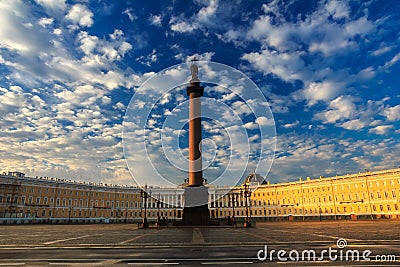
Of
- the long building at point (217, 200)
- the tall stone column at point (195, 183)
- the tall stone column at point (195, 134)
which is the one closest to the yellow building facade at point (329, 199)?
the long building at point (217, 200)

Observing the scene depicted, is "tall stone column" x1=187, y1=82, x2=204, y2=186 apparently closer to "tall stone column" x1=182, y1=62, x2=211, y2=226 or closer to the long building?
"tall stone column" x1=182, y1=62, x2=211, y2=226

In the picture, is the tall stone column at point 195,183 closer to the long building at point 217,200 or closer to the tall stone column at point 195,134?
the tall stone column at point 195,134

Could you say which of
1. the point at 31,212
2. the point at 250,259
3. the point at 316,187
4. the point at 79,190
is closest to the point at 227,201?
the point at 316,187

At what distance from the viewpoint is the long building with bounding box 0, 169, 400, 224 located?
252 ft

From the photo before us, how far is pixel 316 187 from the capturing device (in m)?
95.2

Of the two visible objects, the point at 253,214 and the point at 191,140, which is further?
the point at 253,214

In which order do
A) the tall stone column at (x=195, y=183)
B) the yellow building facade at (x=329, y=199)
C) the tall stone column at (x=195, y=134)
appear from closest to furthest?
the tall stone column at (x=195, y=183), the tall stone column at (x=195, y=134), the yellow building facade at (x=329, y=199)

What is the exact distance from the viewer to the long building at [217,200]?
7675 cm

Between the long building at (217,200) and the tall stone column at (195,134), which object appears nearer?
the tall stone column at (195,134)

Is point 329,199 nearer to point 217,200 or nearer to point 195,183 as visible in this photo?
point 217,200

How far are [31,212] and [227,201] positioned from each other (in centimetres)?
6971

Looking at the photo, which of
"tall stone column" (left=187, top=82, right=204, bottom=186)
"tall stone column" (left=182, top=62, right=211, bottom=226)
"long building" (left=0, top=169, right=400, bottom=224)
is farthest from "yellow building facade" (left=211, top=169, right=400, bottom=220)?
"tall stone column" (left=187, top=82, right=204, bottom=186)

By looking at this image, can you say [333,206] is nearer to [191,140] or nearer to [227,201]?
[227,201]

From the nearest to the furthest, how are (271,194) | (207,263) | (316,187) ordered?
(207,263)
(316,187)
(271,194)
